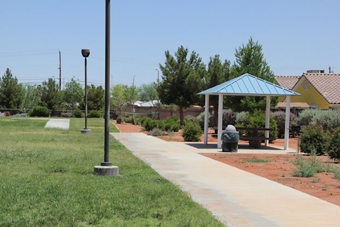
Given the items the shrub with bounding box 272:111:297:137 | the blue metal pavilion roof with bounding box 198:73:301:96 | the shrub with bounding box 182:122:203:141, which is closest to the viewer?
the blue metal pavilion roof with bounding box 198:73:301:96

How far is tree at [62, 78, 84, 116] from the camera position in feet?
240

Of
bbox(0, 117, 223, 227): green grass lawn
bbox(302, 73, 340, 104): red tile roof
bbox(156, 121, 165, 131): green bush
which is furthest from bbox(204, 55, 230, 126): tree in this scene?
bbox(0, 117, 223, 227): green grass lawn

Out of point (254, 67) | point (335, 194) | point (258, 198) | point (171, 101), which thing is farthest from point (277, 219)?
point (171, 101)

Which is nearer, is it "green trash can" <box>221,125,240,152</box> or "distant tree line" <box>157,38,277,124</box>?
"green trash can" <box>221,125,240,152</box>

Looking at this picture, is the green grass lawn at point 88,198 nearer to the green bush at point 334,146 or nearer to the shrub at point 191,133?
the green bush at point 334,146

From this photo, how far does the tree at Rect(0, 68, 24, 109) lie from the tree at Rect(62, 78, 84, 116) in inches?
310

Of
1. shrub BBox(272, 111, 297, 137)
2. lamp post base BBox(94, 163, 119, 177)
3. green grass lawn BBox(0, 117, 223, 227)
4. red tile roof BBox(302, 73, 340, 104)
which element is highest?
red tile roof BBox(302, 73, 340, 104)

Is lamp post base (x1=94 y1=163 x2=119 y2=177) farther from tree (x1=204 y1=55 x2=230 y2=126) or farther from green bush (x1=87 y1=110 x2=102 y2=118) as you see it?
green bush (x1=87 y1=110 x2=102 y2=118)

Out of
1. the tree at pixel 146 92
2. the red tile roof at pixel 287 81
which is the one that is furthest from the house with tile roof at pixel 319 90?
the tree at pixel 146 92

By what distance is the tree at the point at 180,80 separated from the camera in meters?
39.8

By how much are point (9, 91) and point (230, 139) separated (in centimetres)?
5780

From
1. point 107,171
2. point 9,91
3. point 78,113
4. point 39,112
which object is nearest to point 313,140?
point 107,171

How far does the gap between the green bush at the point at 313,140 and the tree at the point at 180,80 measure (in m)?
22.8

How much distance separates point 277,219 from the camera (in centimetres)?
685
